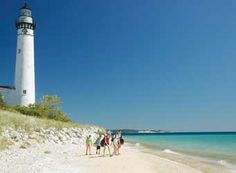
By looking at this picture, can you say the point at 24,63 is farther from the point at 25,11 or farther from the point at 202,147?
the point at 202,147

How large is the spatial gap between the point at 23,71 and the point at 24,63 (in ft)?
4.15

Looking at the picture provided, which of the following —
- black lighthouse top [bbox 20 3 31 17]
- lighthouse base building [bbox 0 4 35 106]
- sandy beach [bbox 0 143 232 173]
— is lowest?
sandy beach [bbox 0 143 232 173]

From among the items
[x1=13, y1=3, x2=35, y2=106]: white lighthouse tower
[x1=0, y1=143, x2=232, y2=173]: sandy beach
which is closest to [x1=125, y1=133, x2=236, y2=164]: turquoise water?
[x1=0, y1=143, x2=232, y2=173]: sandy beach

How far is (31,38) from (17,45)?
2.38m

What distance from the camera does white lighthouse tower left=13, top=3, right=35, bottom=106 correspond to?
168 feet

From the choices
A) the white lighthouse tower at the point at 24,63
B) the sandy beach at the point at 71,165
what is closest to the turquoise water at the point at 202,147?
the sandy beach at the point at 71,165

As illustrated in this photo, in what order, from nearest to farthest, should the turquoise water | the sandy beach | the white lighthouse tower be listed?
the sandy beach, the turquoise water, the white lighthouse tower

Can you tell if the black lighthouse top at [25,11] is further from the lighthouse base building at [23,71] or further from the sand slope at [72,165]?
the sand slope at [72,165]

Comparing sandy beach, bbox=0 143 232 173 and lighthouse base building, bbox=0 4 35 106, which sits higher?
lighthouse base building, bbox=0 4 35 106

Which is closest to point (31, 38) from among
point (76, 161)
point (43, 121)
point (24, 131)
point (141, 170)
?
point (43, 121)

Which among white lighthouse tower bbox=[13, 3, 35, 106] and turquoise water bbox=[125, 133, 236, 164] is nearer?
turquoise water bbox=[125, 133, 236, 164]

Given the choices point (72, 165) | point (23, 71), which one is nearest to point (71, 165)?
point (72, 165)

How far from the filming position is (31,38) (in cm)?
5334

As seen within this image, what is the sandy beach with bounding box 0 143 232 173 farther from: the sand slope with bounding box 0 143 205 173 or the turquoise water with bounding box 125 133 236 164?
the turquoise water with bounding box 125 133 236 164
